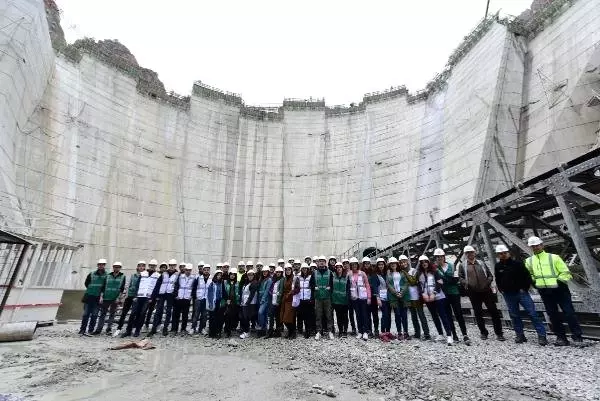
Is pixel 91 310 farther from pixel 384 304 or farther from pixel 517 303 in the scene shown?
pixel 517 303

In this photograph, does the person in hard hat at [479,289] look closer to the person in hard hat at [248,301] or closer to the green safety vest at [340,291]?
the green safety vest at [340,291]

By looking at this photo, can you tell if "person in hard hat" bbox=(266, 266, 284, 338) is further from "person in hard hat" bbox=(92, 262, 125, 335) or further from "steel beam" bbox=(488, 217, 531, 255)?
"steel beam" bbox=(488, 217, 531, 255)

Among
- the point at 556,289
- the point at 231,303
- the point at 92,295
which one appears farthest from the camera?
the point at 92,295

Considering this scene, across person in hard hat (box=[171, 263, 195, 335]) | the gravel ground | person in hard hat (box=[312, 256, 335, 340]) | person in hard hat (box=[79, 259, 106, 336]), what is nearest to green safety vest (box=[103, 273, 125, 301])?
person in hard hat (box=[79, 259, 106, 336])

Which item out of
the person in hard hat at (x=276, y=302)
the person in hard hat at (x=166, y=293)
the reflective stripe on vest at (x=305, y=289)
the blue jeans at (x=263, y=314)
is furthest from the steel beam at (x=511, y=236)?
the person in hard hat at (x=166, y=293)

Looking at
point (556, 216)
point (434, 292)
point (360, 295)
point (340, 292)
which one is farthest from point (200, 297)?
point (556, 216)

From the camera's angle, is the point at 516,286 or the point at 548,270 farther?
the point at 516,286

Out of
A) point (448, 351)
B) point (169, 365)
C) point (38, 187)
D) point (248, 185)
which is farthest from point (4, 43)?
point (448, 351)

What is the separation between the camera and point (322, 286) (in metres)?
7.58

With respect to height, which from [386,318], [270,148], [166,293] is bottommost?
[386,318]

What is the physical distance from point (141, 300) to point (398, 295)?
574cm

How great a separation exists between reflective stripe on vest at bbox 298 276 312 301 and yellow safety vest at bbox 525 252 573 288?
412 centimetres

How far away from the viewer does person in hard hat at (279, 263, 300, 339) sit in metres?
7.57

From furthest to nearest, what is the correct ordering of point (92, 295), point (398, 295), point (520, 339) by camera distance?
point (92, 295), point (398, 295), point (520, 339)
